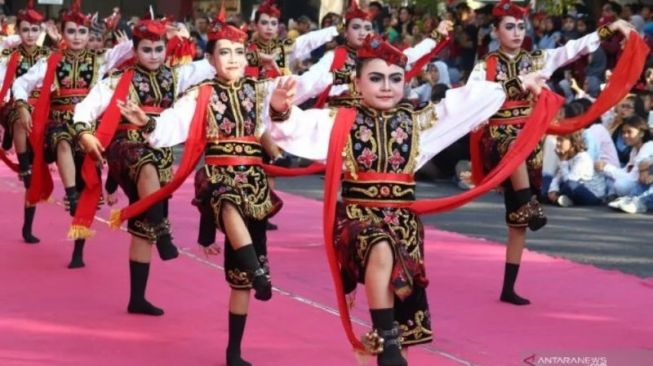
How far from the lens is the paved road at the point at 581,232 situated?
8367 millimetres

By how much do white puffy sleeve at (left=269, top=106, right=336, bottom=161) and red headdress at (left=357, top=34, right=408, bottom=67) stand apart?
0.27m

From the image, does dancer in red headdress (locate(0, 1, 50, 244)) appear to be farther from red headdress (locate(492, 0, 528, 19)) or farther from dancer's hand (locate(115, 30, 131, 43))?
red headdress (locate(492, 0, 528, 19))

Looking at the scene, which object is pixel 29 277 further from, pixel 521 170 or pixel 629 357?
pixel 629 357

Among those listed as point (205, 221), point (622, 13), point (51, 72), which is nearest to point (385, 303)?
point (205, 221)

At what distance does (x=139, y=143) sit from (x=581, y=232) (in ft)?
13.2

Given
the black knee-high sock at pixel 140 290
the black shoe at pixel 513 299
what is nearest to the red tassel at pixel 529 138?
the black shoe at pixel 513 299

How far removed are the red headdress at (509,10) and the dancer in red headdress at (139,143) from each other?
1668 mm

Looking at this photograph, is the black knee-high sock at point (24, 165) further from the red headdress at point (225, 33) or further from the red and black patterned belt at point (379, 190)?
the red and black patterned belt at point (379, 190)

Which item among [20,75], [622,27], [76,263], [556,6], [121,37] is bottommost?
[76,263]

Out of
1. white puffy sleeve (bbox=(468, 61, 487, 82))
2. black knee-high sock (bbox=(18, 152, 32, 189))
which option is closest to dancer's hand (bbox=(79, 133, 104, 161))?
white puffy sleeve (bbox=(468, 61, 487, 82))

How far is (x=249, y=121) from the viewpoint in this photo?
5781mm

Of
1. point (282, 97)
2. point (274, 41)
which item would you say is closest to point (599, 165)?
point (274, 41)

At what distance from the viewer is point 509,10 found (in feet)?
23.5

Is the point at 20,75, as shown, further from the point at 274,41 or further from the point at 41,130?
the point at 274,41
